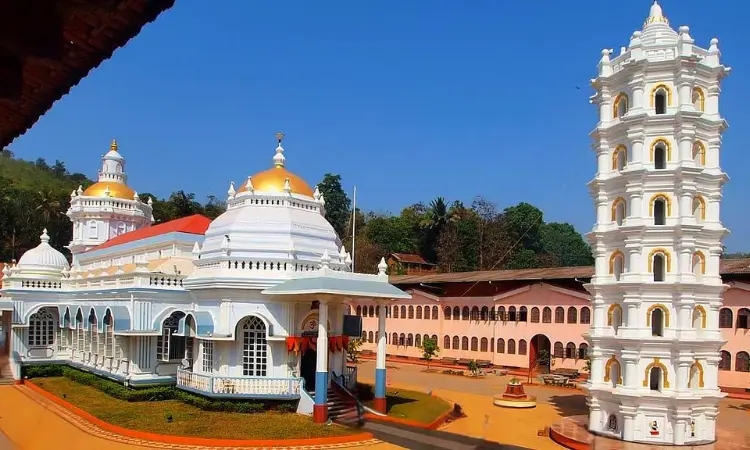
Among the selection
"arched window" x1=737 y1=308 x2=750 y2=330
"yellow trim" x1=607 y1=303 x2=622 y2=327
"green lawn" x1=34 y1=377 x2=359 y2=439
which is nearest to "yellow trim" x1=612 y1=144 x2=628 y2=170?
"yellow trim" x1=607 y1=303 x2=622 y2=327

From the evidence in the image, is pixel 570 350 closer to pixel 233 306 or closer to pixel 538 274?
pixel 538 274

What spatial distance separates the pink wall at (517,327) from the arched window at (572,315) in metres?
0.17

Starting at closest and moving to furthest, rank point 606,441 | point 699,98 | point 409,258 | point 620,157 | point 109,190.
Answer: point 606,441, point 699,98, point 620,157, point 109,190, point 409,258

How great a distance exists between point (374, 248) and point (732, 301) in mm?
41910

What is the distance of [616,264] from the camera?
2192 cm

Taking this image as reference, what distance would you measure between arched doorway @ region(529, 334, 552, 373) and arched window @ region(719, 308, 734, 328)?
391 inches

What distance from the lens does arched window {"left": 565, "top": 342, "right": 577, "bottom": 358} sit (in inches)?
1471

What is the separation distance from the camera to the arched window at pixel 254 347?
2341cm

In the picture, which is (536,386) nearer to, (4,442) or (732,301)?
(732,301)

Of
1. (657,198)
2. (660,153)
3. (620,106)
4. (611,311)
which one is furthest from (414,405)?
(620,106)

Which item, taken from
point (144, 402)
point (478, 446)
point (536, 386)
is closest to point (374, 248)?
point (536, 386)

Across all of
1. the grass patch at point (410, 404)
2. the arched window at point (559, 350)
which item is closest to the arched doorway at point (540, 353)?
the arched window at point (559, 350)

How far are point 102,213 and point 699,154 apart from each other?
35.0 meters

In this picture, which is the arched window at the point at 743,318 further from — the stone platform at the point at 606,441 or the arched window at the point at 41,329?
the arched window at the point at 41,329
